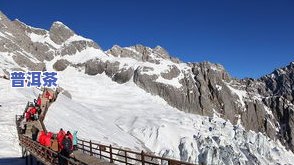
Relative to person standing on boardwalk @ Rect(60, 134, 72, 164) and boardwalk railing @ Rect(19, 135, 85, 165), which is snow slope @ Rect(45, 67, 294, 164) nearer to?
boardwalk railing @ Rect(19, 135, 85, 165)

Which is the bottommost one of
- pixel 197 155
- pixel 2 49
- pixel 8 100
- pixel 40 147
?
pixel 197 155

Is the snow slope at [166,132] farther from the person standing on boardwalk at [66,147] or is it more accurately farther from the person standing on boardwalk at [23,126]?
the person standing on boardwalk at [66,147]

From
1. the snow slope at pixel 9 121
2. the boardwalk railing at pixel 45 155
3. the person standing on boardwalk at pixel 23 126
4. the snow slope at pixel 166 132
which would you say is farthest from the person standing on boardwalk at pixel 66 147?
the snow slope at pixel 166 132

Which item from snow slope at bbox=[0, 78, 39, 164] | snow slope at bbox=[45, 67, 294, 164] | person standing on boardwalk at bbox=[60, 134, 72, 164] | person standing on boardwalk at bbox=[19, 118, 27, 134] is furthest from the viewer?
snow slope at bbox=[45, 67, 294, 164]

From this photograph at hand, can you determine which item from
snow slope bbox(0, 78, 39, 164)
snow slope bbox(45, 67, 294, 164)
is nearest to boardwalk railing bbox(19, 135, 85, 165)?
snow slope bbox(0, 78, 39, 164)

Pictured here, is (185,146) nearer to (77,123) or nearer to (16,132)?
(77,123)

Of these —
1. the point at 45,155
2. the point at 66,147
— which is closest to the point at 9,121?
the point at 45,155

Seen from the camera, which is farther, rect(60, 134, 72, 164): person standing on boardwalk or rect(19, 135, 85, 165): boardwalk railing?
rect(19, 135, 85, 165): boardwalk railing

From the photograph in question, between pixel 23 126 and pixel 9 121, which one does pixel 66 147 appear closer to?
pixel 23 126

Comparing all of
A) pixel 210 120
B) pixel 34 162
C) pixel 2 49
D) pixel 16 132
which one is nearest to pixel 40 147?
pixel 34 162

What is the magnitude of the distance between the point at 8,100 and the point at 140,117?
80158 mm

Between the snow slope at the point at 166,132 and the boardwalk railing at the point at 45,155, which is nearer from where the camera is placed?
the boardwalk railing at the point at 45,155

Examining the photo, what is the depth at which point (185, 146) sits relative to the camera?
371 ft

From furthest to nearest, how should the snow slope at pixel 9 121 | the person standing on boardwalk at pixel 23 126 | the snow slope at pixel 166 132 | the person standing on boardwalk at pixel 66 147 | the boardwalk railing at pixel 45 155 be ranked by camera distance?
the snow slope at pixel 166 132 < the person standing on boardwalk at pixel 23 126 < the snow slope at pixel 9 121 < the boardwalk railing at pixel 45 155 < the person standing on boardwalk at pixel 66 147
